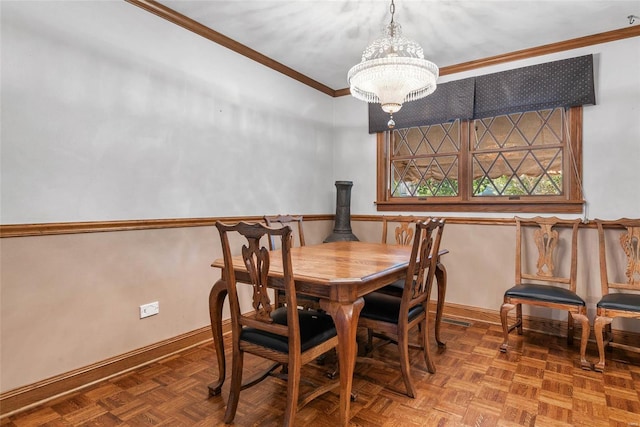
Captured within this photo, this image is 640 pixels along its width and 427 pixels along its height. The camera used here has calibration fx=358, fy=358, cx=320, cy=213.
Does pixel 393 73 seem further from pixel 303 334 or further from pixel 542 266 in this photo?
pixel 542 266

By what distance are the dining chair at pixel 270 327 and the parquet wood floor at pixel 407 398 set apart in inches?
8.9

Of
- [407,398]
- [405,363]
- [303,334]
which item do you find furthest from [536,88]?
[303,334]

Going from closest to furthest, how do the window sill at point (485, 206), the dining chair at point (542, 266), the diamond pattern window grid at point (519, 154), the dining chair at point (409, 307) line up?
the dining chair at point (409, 307) < the dining chair at point (542, 266) < the window sill at point (485, 206) < the diamond pattern window grid at point (519, 154)

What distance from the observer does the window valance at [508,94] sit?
2834 mm

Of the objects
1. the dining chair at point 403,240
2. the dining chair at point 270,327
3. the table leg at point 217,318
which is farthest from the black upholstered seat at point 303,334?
the dining chair at point 403,240

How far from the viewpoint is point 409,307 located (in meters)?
1.98

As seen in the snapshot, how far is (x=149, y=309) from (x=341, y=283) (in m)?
1.55

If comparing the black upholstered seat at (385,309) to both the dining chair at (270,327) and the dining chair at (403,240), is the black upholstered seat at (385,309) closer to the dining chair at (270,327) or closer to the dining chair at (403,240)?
the dining chair at (403,240)

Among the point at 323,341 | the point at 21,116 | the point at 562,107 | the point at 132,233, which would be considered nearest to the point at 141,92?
the point at 21,116

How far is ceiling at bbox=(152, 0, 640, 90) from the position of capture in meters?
2.41

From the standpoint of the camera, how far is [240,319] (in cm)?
173

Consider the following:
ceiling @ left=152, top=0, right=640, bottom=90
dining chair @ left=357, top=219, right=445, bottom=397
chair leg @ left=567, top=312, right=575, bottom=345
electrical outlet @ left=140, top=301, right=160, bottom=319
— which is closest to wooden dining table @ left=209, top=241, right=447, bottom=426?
dining chair @ left=357, top=219, right=445, bottom=397

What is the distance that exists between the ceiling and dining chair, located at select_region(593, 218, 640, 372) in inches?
58.3

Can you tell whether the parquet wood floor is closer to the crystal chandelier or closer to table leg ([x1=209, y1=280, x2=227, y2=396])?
table leg ([x1=209, y1=280, x2=227, y2=396])
